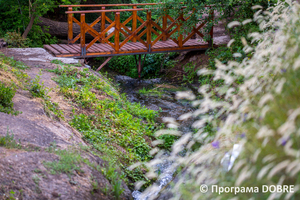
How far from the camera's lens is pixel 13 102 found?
448cm

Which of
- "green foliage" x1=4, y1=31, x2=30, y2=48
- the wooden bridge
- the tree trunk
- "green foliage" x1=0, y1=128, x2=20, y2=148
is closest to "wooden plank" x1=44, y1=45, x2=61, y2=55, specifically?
the wooden bridge

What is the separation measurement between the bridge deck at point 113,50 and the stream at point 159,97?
120cm

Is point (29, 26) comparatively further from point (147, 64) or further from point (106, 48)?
point (147, 64)

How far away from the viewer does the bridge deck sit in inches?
357

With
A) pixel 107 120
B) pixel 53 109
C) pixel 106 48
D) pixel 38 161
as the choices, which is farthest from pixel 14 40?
pixel 38 161

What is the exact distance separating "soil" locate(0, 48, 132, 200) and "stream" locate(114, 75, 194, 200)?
5.53 feet

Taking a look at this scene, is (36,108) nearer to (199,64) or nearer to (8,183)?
(8,183)

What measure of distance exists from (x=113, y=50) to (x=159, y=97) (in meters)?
2.40

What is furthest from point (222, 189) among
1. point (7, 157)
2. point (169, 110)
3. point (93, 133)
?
point (169, 110)

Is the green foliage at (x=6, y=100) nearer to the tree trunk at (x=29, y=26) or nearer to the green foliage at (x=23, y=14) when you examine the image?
the green foliage at (x=23, y=14)

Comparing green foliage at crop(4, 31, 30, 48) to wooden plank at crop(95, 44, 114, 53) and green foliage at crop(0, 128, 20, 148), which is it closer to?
wooden plank at crop(95, 44, 114, 53)

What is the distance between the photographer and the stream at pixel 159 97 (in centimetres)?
713

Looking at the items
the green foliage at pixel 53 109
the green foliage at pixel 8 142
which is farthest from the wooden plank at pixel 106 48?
the green foliage at pixel 8 142

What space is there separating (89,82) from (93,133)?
2390mm
